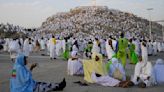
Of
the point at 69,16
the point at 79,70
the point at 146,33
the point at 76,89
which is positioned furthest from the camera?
the point at 69,16

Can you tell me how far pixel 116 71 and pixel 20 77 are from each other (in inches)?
165

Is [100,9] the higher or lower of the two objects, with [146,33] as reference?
higher

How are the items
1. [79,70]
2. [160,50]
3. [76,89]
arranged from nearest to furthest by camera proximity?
[76,89]
[79,70]
[160,50]

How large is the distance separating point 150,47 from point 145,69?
21.9m

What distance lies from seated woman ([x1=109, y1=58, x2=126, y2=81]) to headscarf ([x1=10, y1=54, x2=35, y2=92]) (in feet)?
12.9

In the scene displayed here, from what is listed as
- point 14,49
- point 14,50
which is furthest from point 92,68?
point 14,49

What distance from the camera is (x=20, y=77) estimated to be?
9.50 metres

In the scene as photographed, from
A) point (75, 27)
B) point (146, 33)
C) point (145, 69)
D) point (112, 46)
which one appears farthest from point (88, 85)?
point (146, 33)

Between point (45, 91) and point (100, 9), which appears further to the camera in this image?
point (100, 9)

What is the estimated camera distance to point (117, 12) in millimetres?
91750

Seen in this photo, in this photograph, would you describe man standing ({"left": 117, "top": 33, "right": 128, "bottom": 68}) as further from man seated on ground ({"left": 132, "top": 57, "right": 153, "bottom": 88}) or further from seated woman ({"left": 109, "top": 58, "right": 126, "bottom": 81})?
man seated on ground ({"left": 132, "top": 57, "right": 153, "bottom": 88})

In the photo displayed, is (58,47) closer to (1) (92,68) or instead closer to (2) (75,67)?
(2) (75,67)

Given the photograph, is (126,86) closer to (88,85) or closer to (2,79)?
(88,85)

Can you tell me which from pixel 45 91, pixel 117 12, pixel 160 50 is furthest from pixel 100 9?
pixel 45 91
